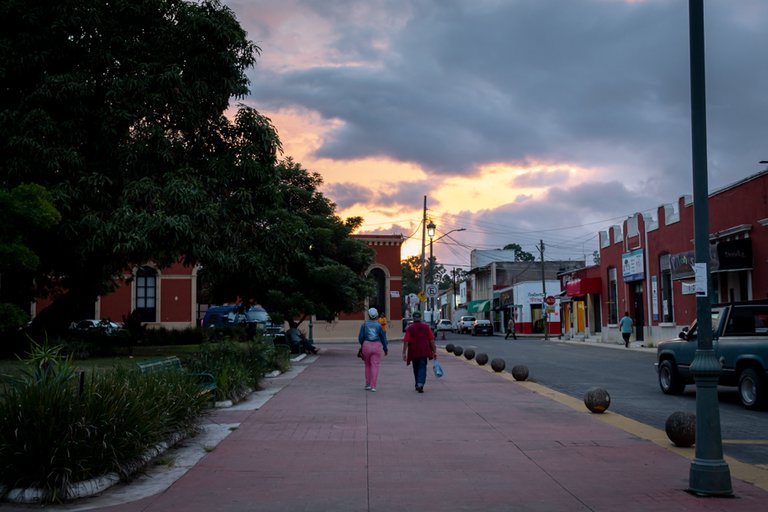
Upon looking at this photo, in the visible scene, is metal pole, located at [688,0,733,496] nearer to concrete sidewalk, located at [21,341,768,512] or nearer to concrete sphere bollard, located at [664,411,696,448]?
concrete sidewalk, located at [21,341,768,512]

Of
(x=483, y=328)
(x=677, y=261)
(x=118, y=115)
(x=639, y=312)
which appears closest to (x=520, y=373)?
(x=118, y=115)

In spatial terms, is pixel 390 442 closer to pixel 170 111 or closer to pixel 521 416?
pixel 521 416

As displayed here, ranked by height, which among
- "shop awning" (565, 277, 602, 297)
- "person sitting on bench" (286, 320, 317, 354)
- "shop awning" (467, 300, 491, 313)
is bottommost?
"person sitting on bench" (286, 320, 317, 354)

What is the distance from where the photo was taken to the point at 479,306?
89125 millimetres

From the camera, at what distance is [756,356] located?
44.7ft

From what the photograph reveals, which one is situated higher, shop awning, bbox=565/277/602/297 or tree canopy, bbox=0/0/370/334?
tree canopy, bbox=0/0/370/334

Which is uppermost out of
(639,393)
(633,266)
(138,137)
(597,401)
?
(138,137)

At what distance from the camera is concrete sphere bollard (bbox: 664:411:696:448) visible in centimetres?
933

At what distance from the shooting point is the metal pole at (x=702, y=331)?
6.97 meters

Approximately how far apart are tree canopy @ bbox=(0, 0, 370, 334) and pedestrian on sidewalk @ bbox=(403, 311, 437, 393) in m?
6.58

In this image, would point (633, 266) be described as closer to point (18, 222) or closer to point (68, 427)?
point (18, 222)

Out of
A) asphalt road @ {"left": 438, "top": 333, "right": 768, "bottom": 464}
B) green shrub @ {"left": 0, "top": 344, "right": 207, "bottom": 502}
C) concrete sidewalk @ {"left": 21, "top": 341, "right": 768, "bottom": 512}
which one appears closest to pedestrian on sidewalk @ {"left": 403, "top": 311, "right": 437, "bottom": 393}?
concrete sidewalk @ {"left": 21, "top": 341, "right": 768, "bottom": 512}

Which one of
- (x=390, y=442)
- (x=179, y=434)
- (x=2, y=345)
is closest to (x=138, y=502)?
(x=179, y=434)

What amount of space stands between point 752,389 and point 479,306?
248 feet
